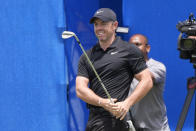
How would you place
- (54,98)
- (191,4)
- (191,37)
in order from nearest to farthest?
(191,37), (54,98), (191,4)

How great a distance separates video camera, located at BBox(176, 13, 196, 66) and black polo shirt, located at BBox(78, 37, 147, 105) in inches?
16.9

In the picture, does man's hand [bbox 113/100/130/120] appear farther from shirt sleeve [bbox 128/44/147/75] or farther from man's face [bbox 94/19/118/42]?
man's face [bbox 94/19/118/42]

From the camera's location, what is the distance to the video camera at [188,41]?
9.04 ft

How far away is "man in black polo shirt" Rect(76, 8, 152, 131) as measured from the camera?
3072 mm

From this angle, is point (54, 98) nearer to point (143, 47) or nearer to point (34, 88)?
point (34, 88)

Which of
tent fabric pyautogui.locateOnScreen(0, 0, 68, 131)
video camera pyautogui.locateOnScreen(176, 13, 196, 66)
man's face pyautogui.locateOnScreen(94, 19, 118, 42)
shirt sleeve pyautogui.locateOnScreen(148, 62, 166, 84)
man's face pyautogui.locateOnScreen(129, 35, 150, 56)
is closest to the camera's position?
video camera pyautogui.locateOnScreen(176, 13, 196, 66)

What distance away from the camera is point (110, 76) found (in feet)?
10.2

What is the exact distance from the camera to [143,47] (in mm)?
3721

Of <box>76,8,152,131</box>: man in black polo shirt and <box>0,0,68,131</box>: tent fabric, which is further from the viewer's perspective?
<box>0,0,68,131</box>: tent fabric

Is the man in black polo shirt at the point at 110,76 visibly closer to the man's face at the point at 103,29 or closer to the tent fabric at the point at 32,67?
the man's face at the point at 103,29

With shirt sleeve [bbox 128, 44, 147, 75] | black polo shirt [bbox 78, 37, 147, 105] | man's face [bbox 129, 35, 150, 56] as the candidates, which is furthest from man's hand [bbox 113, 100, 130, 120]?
man's face [bbox 129, 35, 150, 56]

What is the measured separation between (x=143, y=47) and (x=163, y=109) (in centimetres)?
58

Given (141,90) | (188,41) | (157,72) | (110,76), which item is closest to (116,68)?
(110,76)

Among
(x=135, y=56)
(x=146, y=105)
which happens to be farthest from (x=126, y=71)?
(x=146, y=105)
